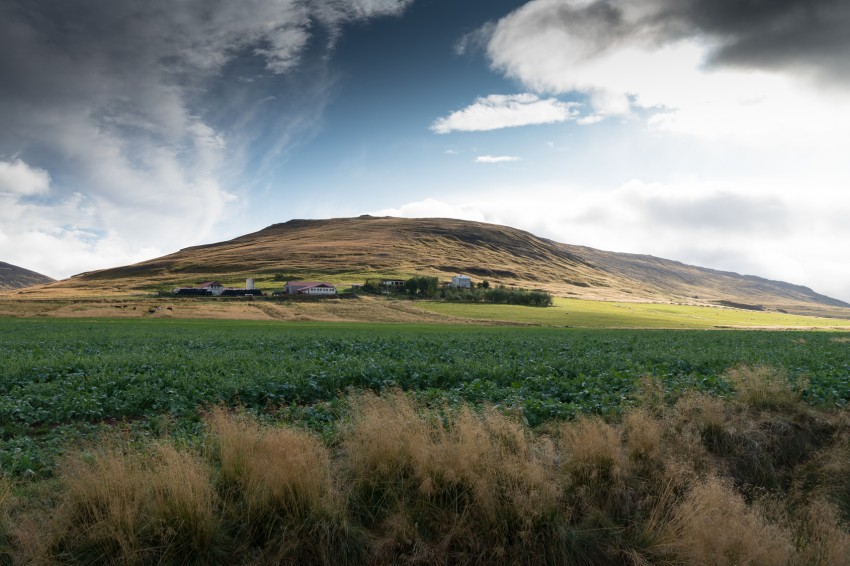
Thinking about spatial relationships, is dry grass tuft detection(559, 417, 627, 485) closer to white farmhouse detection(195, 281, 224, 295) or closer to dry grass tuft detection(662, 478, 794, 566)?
dry grass tuft detection(662, 478, 794, 566)

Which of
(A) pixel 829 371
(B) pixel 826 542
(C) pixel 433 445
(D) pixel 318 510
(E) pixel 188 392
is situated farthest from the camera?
(A) pixel 829 371

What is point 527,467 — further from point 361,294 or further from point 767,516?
point 361,294

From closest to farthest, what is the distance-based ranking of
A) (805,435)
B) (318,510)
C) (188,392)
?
1. (318,510)
2. (805,435)
3. (188,392)

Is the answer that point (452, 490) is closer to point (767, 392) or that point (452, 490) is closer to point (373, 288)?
point (767, 392)

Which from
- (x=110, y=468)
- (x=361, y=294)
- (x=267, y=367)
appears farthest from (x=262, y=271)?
(x=110, y=468)

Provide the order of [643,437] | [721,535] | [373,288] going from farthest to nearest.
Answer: [373,288], [643,437], [721,535]

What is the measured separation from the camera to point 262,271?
571 ft

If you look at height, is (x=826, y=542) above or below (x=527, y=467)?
below

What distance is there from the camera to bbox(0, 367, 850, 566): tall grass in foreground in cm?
663

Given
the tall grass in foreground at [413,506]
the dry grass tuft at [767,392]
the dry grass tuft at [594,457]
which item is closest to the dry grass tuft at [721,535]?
the tall grass in foreground at [413,506]

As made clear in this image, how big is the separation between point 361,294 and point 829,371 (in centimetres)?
10421

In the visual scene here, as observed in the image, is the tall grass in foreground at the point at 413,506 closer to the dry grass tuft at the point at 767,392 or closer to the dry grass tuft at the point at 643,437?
the dry grass tuft at the point at 643,437

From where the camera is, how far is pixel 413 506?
752 cm

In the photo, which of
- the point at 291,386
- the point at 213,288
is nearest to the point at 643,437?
the point at 291,386
